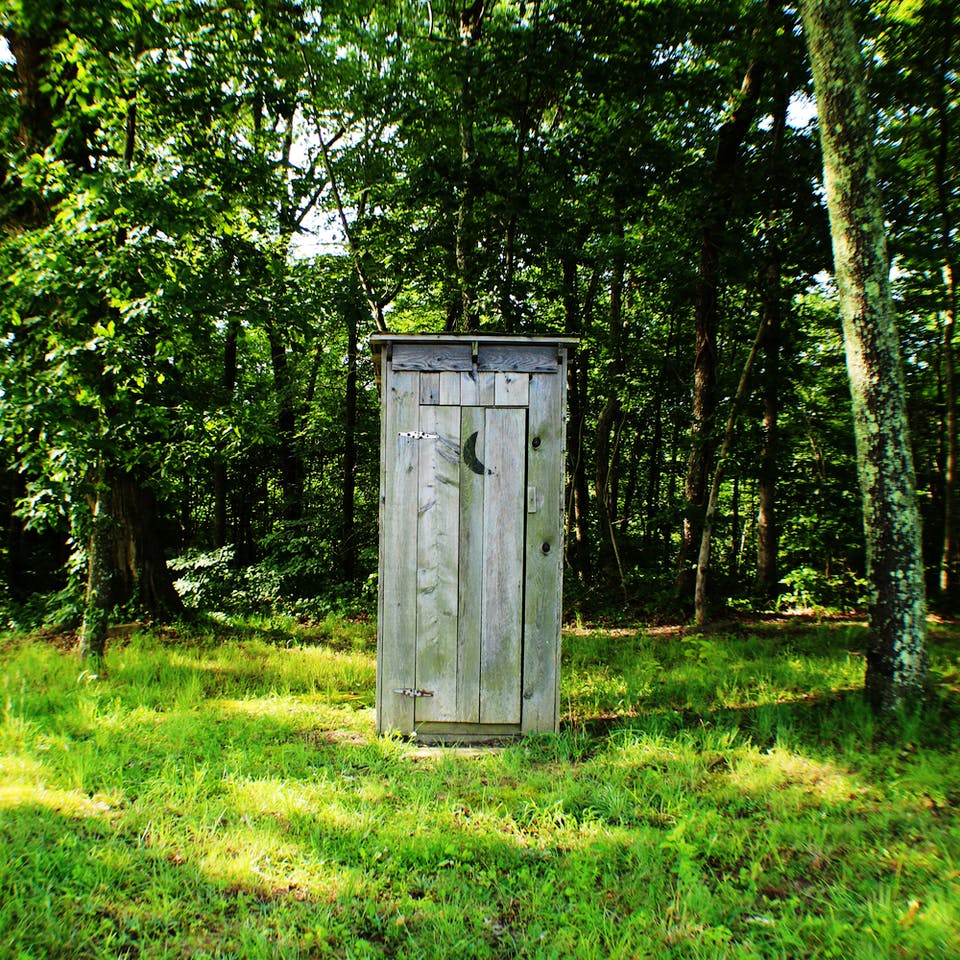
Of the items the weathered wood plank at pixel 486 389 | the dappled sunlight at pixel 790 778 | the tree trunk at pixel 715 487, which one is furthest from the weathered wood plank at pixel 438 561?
the tree trunk at pixel 715 487

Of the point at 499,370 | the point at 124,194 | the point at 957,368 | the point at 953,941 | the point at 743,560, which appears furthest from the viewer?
the point at 743,560

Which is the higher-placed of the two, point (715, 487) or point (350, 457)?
point (350, 457)

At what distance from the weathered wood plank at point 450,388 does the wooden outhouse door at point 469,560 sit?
0.05 metres

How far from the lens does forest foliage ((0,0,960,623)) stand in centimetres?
524

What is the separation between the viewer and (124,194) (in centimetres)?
488

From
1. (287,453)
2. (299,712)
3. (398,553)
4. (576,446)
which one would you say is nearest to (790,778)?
(398,553)

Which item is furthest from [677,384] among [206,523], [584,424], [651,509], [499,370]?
[206,523]

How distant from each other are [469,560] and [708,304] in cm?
582

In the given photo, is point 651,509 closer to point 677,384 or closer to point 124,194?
point 677,384

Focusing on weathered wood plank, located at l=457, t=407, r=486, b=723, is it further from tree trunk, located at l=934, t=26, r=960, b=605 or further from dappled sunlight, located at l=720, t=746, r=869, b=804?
tree trunk, located at l=934, t=26, r=960, b=605

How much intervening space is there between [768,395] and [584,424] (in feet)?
12.2

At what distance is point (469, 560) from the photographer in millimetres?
Answer: 4559

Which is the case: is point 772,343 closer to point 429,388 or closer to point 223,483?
point 429,388

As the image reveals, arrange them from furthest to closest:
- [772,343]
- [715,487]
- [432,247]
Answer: [432,247]
[772,343]
[715,487]
